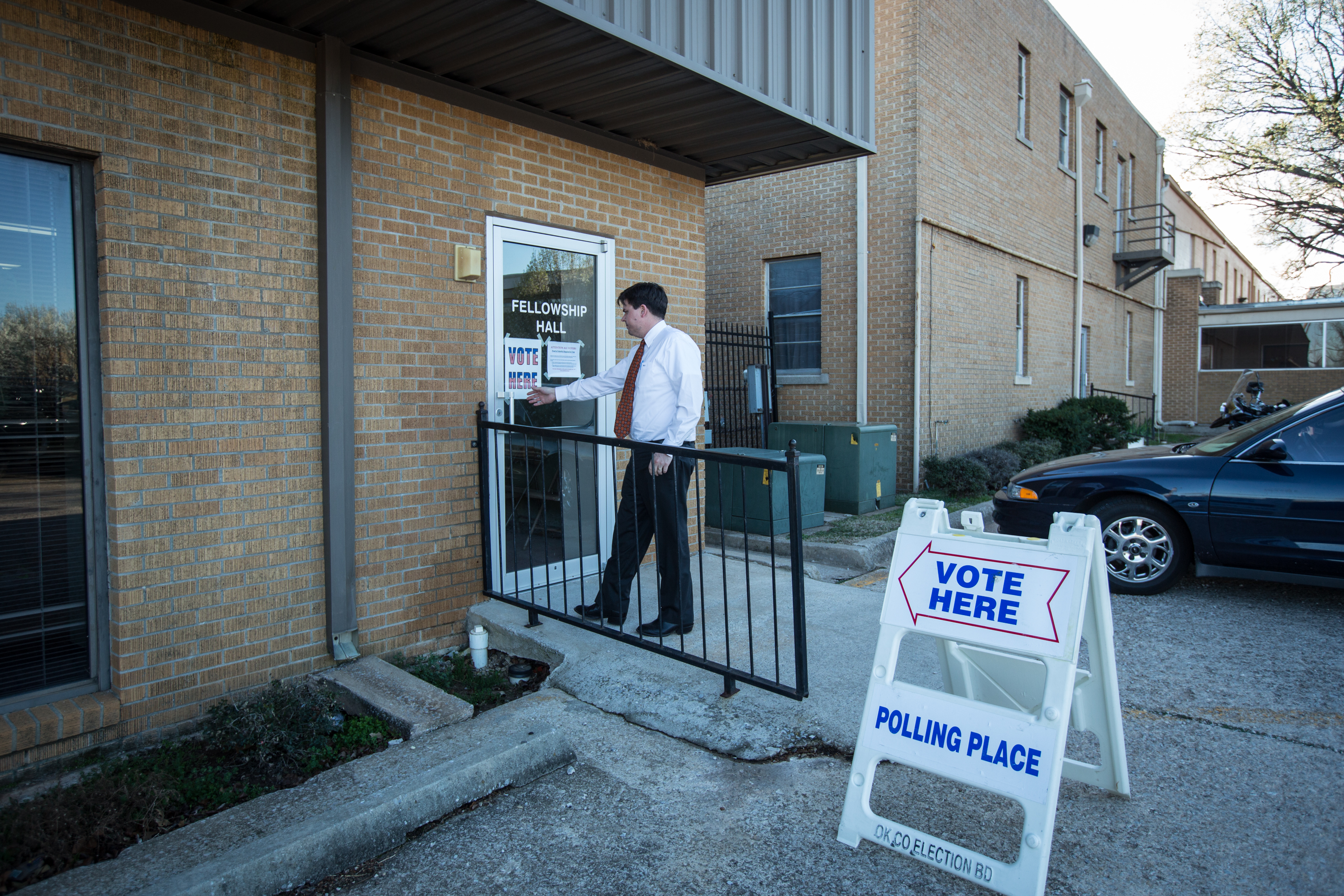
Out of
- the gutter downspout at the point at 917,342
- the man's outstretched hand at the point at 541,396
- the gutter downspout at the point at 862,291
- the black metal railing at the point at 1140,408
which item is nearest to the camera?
the man's outstretched hand at the point at 541,396

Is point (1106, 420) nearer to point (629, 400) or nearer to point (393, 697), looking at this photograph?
point (629, 400)

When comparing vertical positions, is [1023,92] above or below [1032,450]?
above

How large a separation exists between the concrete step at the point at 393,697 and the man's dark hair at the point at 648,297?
224cm

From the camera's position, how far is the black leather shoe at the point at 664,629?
4.37 metres

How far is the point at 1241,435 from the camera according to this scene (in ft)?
19.4

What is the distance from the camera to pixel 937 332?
11.2 metres

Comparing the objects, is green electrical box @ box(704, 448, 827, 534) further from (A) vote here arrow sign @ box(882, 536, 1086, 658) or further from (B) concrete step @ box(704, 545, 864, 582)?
(A) vote here arrow sign @ box(882, 536, 1086, 658)

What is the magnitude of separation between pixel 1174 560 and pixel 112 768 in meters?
6.28

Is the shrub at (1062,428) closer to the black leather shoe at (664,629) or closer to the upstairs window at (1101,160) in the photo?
the upstairs window at (1101,160)

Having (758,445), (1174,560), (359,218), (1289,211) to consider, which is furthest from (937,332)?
(1289,211)

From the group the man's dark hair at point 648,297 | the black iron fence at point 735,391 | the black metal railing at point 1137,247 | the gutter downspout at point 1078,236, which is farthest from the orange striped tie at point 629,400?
the black metal railing at point 1137,247

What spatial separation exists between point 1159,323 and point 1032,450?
12.8 m

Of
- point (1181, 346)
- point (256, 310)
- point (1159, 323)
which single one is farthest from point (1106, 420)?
point (256, 310)

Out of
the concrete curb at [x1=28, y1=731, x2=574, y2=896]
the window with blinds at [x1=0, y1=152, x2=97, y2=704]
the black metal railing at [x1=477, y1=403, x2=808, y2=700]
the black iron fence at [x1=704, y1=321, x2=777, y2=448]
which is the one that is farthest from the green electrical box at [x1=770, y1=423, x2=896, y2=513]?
the window with blinds at [x1=0, y1=152, x2=97, y2=704]
